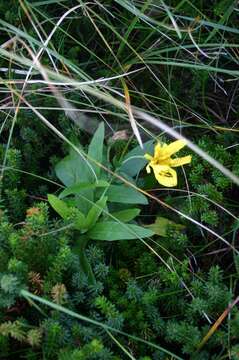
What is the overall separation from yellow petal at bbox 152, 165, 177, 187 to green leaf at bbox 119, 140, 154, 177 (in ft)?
0.47

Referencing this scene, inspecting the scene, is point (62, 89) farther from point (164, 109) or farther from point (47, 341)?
point (47, 341)

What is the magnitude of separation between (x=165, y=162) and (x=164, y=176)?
0.11ft

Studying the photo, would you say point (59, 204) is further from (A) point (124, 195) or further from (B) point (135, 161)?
(B) point (135, 161)

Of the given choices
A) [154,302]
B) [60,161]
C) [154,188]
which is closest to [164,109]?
[154,188]

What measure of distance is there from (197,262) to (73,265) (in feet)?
1.16

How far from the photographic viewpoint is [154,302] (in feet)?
4.27

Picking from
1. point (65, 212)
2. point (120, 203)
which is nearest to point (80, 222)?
point (65, 212)

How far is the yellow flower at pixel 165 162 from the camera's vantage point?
4.43 feet

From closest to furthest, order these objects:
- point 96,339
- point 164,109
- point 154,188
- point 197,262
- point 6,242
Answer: point 96,339, point 6,242, point 197,262, point 154,188, point 164,109

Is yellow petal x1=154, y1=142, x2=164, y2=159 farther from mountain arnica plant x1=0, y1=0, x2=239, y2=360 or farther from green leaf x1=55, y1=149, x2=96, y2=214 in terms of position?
green leaf x1=55, y1=149, x2=96, y2=214

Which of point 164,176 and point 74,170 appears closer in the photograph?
point 164,176

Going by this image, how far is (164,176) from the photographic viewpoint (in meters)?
1.37

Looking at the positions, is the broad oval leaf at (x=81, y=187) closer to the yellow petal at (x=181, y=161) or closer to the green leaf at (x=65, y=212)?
the green leaf at (x=65, y=212)

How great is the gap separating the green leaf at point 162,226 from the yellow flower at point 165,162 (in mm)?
132
